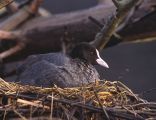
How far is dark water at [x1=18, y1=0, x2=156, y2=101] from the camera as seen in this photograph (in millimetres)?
5324

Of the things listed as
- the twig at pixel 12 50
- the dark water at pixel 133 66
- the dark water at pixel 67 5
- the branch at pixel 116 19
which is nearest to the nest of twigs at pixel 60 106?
the branch at pixel 116 19

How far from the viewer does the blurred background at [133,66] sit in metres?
5.32

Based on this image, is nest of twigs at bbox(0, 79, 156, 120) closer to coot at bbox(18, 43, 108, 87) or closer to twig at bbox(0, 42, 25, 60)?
coot at bbox(18, 43, 108, 87)

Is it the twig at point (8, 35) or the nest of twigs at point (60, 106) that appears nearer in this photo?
the nest of twigs at point (60, 106)

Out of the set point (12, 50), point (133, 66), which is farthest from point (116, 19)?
point (12, 50)

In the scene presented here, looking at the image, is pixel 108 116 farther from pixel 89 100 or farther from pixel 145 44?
pixel 145 44

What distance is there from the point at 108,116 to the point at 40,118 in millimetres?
353

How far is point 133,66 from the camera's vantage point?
566cm

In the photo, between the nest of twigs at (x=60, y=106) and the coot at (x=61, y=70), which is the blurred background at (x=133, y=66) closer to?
the coot at (x=61, y=70)

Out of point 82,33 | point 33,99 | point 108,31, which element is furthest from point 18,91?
point 82,33

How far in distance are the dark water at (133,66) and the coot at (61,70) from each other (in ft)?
2.23

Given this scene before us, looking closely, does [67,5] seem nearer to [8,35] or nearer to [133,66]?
[8,35]

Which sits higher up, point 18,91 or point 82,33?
point 82,33

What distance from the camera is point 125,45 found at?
6.02 meters
